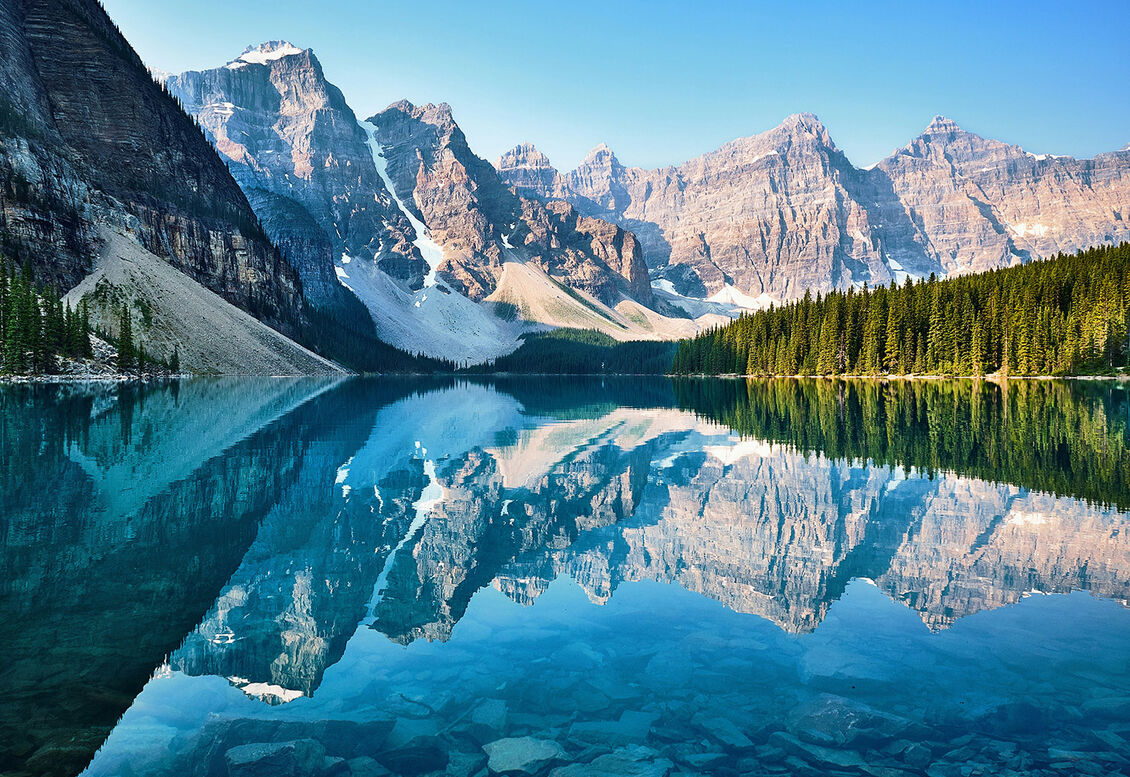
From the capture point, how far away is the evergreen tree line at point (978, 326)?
275 feet

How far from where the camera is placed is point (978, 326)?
9369cm

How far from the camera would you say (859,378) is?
10975 cm

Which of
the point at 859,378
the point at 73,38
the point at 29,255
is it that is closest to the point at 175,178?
the point at 73,38

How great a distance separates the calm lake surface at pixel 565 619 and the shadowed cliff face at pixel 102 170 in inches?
4095

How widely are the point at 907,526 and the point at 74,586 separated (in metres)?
17.3

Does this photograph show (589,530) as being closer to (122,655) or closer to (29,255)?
(122,655)

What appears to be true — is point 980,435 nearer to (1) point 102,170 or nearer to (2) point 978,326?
(2) point 978,326

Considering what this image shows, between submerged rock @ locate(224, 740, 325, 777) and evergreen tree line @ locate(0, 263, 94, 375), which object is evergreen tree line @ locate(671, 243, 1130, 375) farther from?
evergreen tree line @ locate(0, 263, 94, 375)

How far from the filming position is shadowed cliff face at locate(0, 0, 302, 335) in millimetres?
104062

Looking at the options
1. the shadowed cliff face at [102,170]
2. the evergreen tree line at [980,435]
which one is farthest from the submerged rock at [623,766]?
the shadowed cliff face at [102,170]

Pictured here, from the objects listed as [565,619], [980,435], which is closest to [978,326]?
[980,435]

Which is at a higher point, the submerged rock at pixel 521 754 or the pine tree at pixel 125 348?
the pine tree at pixel 125 348

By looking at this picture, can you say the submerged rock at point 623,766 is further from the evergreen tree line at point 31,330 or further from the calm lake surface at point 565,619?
the evergreen tree line at point 31,330

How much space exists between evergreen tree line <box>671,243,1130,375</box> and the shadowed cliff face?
121m
